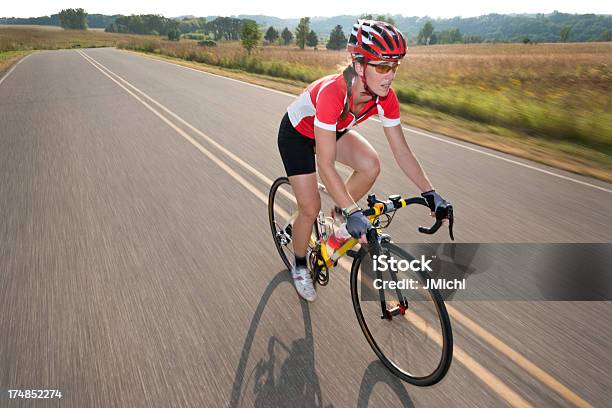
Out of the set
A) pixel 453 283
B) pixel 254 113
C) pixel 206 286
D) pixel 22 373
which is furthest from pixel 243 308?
pixel 254 113

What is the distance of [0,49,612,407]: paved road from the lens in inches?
107

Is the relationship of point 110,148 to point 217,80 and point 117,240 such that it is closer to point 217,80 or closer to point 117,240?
point 117,240

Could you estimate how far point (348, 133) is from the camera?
3.47m

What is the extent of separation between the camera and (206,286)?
383 cm

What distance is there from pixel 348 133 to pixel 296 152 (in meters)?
Result: 0.52

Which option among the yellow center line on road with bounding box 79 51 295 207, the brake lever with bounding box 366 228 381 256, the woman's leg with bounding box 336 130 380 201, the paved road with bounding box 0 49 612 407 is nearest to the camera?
the brake lever with bounding box 366 228 381 256

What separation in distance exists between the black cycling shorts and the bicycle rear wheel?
2.13ft

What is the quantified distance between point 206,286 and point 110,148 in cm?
587

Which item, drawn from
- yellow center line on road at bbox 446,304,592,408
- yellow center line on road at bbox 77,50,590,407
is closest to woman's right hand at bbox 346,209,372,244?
yellow center line on road at bbox 77,50,590,407

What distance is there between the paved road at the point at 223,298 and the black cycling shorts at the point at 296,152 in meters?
1.17

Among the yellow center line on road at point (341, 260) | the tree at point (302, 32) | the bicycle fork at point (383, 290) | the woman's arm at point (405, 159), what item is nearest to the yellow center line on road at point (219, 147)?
the yellow center line on road at point (341, 260)

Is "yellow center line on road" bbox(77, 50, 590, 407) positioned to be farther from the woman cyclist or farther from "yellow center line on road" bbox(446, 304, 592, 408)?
the woman cyclist

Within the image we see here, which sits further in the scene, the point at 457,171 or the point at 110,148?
the point at 110,148

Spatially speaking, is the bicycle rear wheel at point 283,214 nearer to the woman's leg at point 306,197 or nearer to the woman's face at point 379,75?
the woman's leg at point 306,197
